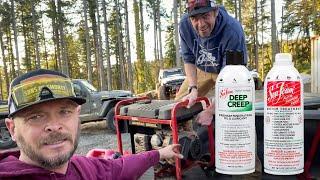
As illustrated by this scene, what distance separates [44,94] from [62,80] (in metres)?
0.14

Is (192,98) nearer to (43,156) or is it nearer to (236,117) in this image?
(236,117)

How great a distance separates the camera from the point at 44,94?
1736 mm

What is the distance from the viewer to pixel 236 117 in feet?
6.71

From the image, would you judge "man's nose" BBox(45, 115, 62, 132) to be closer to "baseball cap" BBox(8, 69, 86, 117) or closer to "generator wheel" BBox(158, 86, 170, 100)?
"baseball cap" BBox(8, 69, 86, 117)

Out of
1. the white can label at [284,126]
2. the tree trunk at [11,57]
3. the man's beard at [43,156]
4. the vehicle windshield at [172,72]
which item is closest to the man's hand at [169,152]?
the white can label at [284,126]

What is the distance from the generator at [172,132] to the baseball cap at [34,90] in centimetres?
111

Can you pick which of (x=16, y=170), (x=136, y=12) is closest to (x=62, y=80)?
(x=16, y=170)

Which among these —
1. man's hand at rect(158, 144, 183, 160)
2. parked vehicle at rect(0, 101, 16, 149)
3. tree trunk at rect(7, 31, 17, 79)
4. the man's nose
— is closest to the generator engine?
man's hand at rect(158, 144, 183, 160)

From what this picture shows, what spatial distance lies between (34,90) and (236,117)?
3.35ft

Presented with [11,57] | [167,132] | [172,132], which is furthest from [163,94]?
[11,57]

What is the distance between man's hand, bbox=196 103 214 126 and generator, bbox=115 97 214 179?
0.07 metres

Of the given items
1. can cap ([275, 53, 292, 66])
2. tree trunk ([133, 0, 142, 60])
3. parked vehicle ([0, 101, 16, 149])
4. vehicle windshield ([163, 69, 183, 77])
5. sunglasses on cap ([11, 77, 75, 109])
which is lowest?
parked vehicle ([0, 101, 16, 149])

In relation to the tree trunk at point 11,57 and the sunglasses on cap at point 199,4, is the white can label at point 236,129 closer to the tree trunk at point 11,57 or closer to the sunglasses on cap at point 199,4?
the sunglasses on cap at point 199,4

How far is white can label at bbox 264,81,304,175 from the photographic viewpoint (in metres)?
1.97
